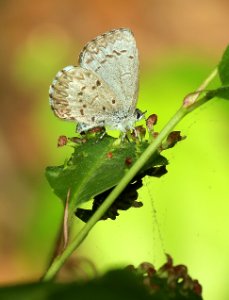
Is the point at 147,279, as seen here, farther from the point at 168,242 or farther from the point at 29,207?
the point at 29,207

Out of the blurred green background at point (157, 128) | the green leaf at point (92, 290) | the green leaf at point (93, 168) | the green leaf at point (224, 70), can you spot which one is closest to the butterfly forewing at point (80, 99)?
the blurred green background at point (157, 128)

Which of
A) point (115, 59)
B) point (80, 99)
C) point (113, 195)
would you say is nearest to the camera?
point (113, 195)

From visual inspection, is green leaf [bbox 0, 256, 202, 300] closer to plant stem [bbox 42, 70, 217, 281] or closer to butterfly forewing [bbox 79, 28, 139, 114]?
plant stem [bbox 42, 70, 217, 281]

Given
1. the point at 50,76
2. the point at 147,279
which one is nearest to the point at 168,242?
the point at 147,279

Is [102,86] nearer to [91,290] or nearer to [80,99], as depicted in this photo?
[80,99]

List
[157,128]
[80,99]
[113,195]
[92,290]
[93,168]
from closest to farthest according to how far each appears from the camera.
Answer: [92,290]
[113,195]
[93,168]
[80,99]
[157,128]

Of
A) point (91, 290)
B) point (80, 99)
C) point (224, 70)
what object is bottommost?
point (80, 99)

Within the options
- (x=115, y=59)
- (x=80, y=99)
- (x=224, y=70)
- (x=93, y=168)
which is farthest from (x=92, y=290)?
(x=80, y=99)
